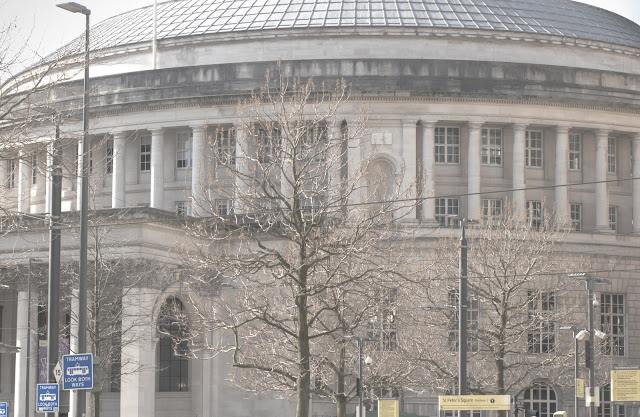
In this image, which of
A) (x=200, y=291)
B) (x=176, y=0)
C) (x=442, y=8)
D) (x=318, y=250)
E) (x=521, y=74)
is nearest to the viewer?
(x=318, y=250)

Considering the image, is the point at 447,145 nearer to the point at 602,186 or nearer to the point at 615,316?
the point at 602,186

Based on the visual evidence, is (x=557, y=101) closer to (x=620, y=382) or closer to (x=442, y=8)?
(x=442, y=8)

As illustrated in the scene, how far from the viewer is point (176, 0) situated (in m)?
89.4

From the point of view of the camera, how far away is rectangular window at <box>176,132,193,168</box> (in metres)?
75.7

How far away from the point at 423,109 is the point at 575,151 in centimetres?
967

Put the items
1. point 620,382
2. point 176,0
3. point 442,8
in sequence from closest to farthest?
point 620,382 → point 442,8 → point 176,0

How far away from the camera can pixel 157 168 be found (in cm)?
7562

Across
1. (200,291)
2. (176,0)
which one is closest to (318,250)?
(200,291)

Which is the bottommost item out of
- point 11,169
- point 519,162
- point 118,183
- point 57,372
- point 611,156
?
point 57,372

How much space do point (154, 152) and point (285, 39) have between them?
9.72m

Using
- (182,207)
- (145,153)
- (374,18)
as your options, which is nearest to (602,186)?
(374,18)

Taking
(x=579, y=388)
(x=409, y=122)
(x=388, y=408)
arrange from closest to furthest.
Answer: (x=388, y=408)
(x=579, y=388)
(x=409, y=122)

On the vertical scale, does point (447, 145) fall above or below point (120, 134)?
A: below

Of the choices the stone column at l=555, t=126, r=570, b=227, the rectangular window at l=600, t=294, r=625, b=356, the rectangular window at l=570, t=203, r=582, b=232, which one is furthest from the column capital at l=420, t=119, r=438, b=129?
the rectangular window at l=600, t=294, r=625, b=356
